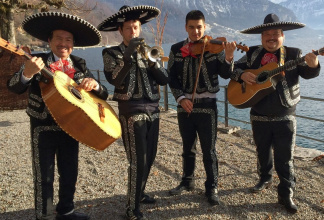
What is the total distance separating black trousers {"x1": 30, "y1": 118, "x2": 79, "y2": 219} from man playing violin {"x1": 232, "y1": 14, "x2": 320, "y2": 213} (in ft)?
7.80

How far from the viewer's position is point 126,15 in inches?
131

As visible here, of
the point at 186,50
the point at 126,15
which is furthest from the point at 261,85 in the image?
the point at 126,15

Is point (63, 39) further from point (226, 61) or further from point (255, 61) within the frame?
point (255, 61)

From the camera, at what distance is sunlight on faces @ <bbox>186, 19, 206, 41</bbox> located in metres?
3.71

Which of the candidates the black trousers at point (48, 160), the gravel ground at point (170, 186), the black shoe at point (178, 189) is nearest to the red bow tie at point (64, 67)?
the black trousers at point (48, 160)

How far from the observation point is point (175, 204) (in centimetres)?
417

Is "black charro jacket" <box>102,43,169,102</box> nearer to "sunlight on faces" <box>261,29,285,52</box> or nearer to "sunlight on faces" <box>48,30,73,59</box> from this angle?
"sunlight on faces" <box>48,30,73,59</box>

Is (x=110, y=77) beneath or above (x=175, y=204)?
above

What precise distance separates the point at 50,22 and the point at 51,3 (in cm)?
1257

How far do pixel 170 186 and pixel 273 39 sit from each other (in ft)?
8.85

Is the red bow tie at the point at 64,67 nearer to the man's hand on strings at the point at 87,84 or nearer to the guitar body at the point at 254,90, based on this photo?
the man's hand on strings at the point at 87,84

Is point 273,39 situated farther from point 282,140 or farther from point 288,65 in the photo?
point 282,140

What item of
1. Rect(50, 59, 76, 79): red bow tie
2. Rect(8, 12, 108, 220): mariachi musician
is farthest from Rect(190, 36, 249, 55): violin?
Rect(50, 59, 76, 79): red bow tie

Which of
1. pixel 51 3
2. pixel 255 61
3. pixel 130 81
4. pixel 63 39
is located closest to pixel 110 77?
pixel 130 81
